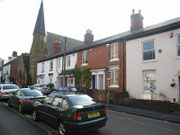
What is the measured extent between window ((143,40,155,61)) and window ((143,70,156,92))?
51.8 inches

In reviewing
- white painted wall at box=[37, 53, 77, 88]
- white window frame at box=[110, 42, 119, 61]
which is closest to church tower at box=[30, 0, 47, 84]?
white painted wall at box=[37, 53, 77, 88]

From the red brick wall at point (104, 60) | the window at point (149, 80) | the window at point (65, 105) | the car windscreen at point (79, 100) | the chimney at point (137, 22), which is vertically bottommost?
the window at point (65, 105)

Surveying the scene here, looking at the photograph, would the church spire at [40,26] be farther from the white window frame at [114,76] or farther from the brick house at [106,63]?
the white window frame at [114,76]

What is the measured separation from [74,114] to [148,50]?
10.7m

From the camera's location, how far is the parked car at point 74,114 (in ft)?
15.5

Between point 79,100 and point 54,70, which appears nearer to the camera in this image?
point 79,100

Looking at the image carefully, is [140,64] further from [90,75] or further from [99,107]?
[99,107]

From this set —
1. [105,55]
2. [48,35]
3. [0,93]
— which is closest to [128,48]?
[105,55]

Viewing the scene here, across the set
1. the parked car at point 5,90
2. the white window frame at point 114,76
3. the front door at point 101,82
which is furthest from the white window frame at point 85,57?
the parked car at point 5,90

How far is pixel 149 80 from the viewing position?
41.3 feet

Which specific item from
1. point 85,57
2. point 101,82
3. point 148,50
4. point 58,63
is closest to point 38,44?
point 58,63

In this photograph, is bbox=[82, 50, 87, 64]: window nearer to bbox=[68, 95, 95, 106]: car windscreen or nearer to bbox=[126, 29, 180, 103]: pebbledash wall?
bbox=[126, 29, 180, 103]: pebbledash wall

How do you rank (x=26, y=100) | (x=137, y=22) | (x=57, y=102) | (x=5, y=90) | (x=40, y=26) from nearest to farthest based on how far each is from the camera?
1. (x=57, y=102)
2. (x=26, y=100)
3. (x=5, y=90)
4. (x=137, y=22)
5. (x=40, y=26)

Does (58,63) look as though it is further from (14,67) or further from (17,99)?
(14,67)
